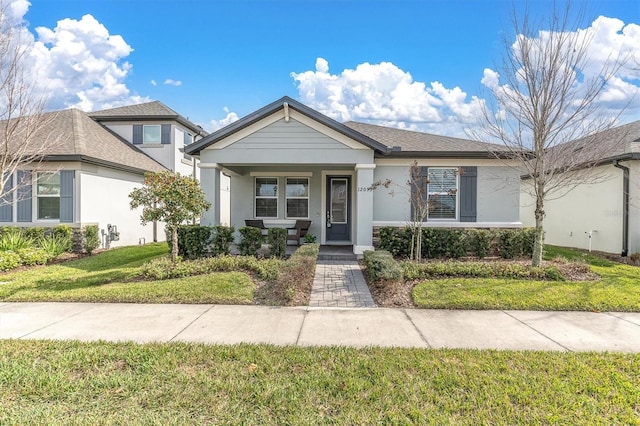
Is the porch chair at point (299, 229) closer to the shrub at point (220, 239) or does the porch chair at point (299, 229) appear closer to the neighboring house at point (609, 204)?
the shrub at point (220, 239)

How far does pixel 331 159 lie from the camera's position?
1043cm

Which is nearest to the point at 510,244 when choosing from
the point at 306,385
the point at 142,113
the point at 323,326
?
the point at 323,326

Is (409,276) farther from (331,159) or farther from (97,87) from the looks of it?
(97,87)

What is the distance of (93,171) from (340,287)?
10748 millimetres

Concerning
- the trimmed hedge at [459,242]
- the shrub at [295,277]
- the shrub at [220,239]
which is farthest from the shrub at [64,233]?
the trimmed hedge at [459,242]

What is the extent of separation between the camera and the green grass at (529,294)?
593 centimetres

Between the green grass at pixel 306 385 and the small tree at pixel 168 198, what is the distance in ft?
13.5

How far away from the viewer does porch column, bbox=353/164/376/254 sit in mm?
10414

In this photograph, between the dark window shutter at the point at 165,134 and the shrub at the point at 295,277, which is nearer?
the shrub at the point at 295,277

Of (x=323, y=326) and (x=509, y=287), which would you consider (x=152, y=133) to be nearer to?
(x=323, y=326)

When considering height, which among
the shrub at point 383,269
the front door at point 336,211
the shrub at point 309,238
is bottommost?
the shrub at point 383,269

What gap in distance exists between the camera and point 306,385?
3.24m

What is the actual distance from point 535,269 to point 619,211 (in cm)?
640

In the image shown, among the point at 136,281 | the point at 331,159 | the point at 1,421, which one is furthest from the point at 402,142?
the point at 1,421
